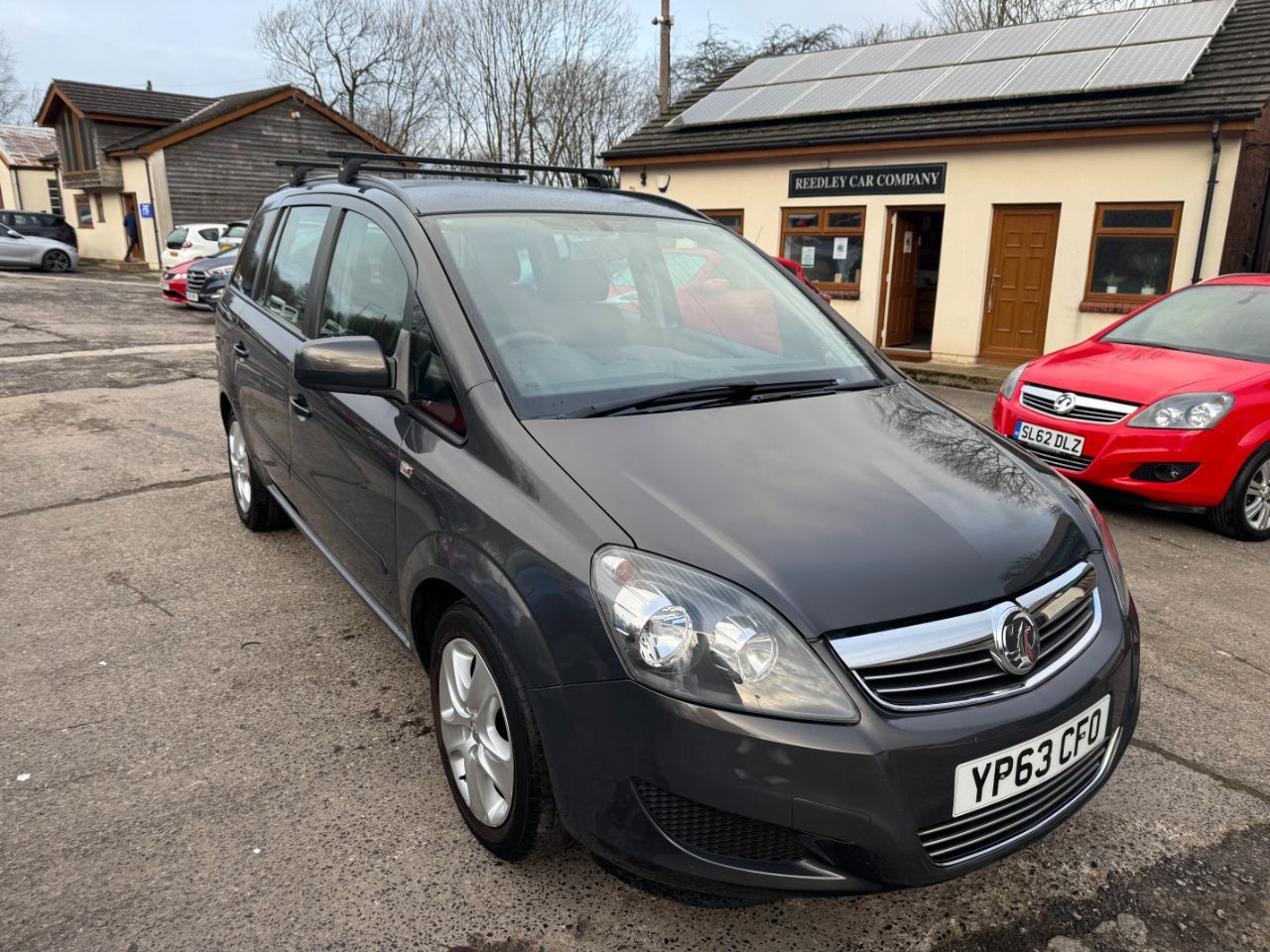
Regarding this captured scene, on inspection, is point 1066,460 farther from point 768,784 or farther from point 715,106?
point 715,106

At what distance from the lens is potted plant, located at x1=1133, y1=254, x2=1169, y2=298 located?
11258mm

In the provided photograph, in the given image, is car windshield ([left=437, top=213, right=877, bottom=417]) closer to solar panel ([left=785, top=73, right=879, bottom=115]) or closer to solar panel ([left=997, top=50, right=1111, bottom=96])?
solar panel ([left=997, top=50, right=1111, bottom=96])

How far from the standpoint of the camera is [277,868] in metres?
2.34

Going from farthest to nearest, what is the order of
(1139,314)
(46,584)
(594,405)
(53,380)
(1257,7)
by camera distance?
(1257,7), (53,380), (1139,314), (46,584), (594,405)

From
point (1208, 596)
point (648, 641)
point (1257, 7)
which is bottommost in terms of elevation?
point (1208, 596)

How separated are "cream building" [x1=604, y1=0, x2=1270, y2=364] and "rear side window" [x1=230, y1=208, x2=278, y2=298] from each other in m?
10.5

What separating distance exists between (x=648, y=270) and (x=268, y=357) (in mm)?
1669

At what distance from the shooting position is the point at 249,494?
4.70 metres

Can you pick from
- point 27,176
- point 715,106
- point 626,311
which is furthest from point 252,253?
point 27,176

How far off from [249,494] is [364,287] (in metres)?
2.07

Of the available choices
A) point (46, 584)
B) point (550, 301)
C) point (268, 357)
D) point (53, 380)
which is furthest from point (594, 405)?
point (53, 380)

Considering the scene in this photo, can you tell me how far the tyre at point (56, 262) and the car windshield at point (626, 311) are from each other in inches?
1109

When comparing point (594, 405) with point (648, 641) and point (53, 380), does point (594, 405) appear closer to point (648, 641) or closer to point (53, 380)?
point (648, 641)

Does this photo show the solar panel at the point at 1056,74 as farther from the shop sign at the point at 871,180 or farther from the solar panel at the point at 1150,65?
the shop sign at the point at 871,180
